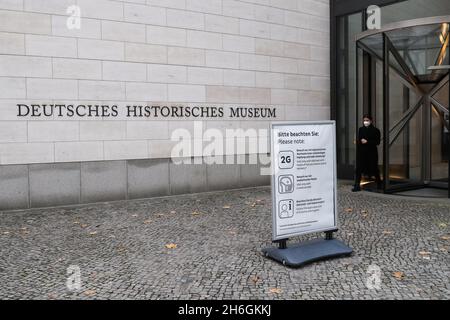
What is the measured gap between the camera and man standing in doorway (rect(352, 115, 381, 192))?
10.6 meters

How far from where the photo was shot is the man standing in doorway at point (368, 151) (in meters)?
10.6

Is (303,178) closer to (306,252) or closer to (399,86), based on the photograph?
(306,252)

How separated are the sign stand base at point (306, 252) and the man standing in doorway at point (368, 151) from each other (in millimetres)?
5310

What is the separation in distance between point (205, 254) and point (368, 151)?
6261 millimetres

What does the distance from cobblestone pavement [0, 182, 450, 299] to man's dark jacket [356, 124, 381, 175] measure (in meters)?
1.77

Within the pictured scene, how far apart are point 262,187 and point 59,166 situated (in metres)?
5.01

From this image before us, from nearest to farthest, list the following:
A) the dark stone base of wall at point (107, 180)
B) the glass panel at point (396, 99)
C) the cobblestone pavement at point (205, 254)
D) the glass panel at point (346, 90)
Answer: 1. the cobblestone pavement at point (205, 254)
2. the dark stone base of wall at point (107, 180)
3. the glass panel at point (396, 99)
4. the glass panel at point (346, 90)

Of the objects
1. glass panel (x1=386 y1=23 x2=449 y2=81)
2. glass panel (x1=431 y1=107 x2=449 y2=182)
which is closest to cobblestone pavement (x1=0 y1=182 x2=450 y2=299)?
glass panel (x1=431 y1=107 x2=449 y2=182)

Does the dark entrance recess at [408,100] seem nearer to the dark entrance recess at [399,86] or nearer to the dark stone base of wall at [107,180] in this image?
the dark entrance recess at [399,86]

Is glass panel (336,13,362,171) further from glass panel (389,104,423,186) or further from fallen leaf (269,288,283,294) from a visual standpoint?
fallen leaf (269,288,283,294)

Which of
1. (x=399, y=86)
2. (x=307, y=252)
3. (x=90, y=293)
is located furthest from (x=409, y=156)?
(x=90, y=293)

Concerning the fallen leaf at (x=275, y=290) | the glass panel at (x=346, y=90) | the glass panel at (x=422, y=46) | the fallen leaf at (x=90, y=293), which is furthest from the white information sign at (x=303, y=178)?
the glass panel at (x=346, y=90)

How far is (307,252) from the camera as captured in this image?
17.5 ft

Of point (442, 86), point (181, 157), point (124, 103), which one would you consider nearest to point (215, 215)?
point (181, 157)
